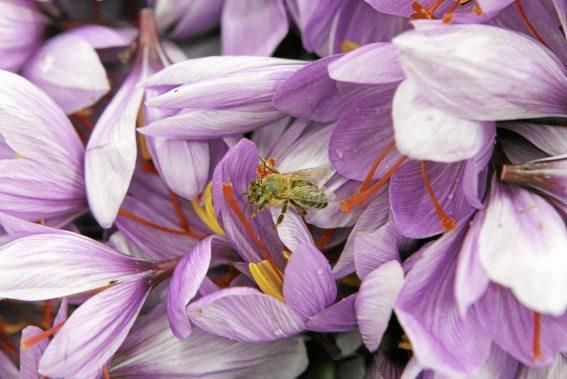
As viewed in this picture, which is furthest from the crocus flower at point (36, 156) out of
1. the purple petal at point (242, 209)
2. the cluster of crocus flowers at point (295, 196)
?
the purple petal at point (242, 209)

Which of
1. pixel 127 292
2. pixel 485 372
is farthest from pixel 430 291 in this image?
pixel 127 292

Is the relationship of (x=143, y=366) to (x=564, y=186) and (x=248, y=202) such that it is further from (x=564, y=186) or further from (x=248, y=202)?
(x=564, y=186)

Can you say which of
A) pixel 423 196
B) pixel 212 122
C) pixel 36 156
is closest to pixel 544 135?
pixel 423 196

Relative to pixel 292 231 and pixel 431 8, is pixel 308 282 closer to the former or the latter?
pixel 292 231

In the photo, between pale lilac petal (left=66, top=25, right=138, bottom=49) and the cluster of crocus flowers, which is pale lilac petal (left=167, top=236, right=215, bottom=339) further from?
pale lilac petal (left=66, top=25, right=138, bottom=49)

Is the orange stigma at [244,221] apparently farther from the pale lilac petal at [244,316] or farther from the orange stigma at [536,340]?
the orange stigma at [536,340]

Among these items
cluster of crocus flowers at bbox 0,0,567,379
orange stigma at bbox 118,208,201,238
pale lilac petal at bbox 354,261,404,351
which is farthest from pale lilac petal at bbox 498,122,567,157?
orange stigma at bbox 118,208,201,238

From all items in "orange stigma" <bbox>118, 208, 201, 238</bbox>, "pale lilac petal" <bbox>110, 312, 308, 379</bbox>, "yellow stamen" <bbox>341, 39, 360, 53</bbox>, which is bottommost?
"pale lilac petal" <bbox>110, 312, 308, 379</bbox>
